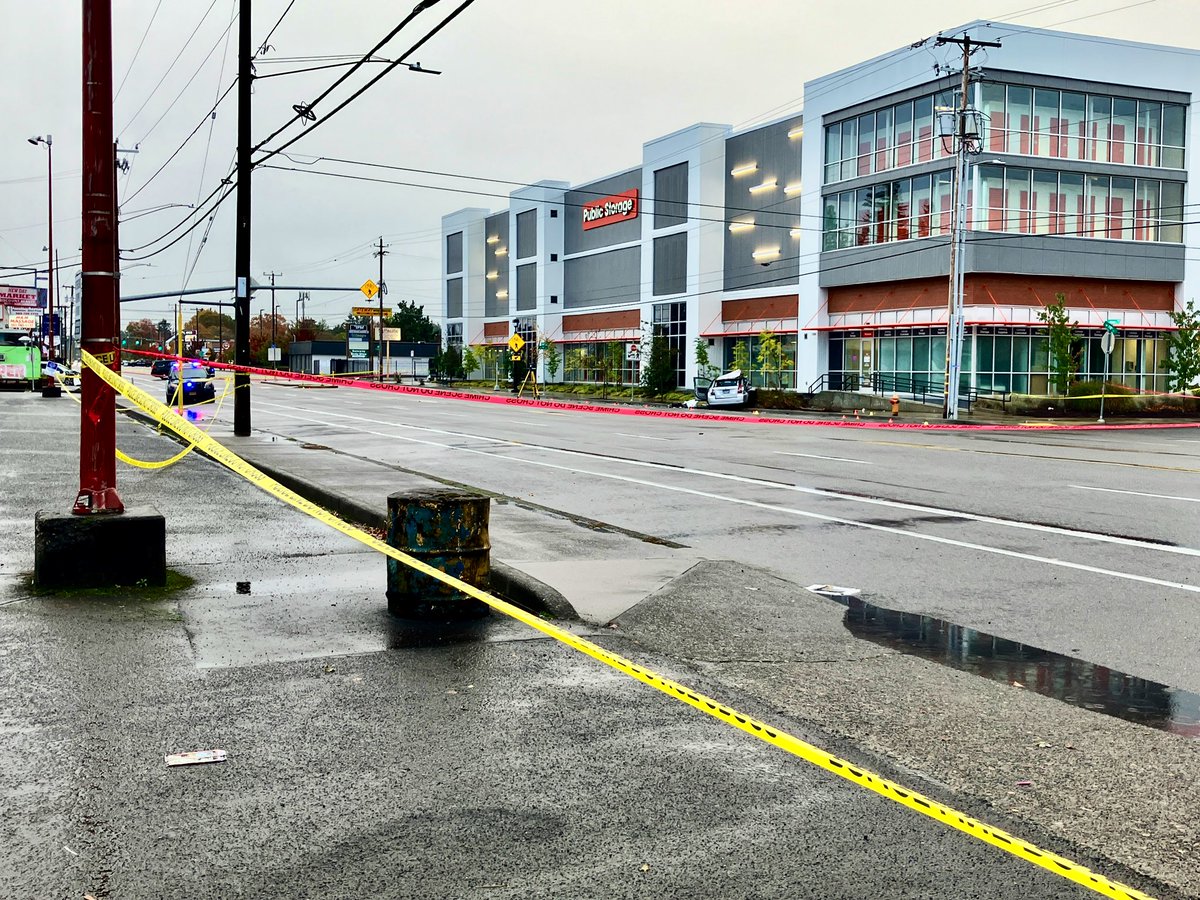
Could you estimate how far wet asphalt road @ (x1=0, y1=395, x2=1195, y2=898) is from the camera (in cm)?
381

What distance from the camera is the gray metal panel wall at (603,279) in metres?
78.9

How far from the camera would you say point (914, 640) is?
7324 mm

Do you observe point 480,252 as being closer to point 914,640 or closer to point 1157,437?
point 1157,437

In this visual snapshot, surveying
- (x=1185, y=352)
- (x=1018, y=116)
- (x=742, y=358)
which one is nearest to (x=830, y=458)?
Result: (x=1185, y=352)

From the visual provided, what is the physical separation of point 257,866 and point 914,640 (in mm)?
4740

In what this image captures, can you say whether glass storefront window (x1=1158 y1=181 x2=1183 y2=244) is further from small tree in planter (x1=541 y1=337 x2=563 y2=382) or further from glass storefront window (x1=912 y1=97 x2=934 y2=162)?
small tree in planter (x1=541 y1=337 x2=563 y2=382)

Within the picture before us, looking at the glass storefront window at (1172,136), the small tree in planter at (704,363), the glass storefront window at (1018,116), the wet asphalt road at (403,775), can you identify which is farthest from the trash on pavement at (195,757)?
the small tree in planter at (704,363)

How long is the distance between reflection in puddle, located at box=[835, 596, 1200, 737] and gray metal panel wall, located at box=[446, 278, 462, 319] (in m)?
104

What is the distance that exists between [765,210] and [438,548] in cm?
5922

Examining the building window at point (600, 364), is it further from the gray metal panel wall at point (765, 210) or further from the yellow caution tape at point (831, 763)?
the yellow caution tape at point (831, 763)

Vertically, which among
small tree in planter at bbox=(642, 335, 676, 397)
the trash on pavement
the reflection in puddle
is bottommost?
the reflection in puddle

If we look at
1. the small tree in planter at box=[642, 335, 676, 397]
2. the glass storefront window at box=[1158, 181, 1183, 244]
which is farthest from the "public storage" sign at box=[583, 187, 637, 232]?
the glass storefront window at box=[1158, 181, 1183, 244]

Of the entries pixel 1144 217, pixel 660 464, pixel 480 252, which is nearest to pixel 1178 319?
pixel 1144 217

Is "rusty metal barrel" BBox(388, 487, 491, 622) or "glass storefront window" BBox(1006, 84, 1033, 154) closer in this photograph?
"rusty metal barrel" BBox(388, 487, 491, 622)
